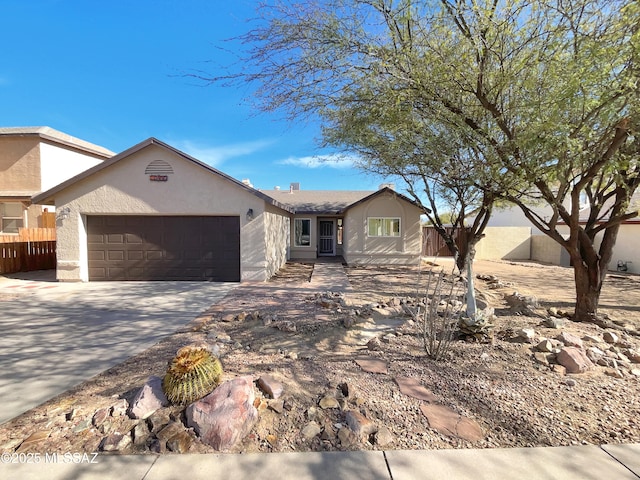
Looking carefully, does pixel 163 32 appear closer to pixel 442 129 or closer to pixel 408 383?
pixel 442 129

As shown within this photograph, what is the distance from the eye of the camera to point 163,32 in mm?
5695

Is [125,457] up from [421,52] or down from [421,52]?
down

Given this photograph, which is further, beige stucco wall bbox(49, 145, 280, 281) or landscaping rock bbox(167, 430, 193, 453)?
beige stucco wall bbox(49, 145, 280, 281)

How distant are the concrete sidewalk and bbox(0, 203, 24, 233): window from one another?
1886 cm

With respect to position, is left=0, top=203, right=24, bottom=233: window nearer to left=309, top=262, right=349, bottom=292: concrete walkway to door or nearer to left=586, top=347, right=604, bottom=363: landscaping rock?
left=309, top=262, right=349, bottom=292: concrete walkway to door

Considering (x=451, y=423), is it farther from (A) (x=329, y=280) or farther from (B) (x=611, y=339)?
(A) (x=329, y=280)

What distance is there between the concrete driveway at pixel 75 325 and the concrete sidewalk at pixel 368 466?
1.54m

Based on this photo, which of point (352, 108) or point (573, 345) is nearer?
point (573, 345)

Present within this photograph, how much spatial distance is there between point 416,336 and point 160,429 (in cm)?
372

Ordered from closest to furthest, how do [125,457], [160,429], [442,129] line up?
[125,457], [160,429], [442,129]

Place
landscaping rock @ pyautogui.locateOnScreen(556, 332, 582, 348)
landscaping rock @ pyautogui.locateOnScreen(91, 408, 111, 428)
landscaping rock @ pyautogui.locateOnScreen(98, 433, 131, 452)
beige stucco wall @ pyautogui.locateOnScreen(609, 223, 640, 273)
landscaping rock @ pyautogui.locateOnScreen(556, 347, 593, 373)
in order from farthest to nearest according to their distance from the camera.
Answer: beige stucco wall @ pyautogui.locateOnScreen(609, 223, 640, 273) < landscaping rock @ pyautogui.locateOnScreen(556, 332, 582, 348) < landscaping rock @ pyautogui.locateOnScreen(556, 347, 593, 373) < landscaping rock @ pyautogui.locateOnScreen(91, 408, 111, 428) < landscaping rock @ pyautogui.locateOnScreen(98, 433, 131, 452)

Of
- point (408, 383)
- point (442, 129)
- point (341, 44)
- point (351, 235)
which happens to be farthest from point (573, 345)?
point (351, 235)

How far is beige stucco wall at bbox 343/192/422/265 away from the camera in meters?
15.1

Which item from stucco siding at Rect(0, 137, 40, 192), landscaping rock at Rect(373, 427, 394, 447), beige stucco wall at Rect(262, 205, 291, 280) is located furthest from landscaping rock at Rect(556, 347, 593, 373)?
stucco siding at Rect(0, 137, 40, 192)
